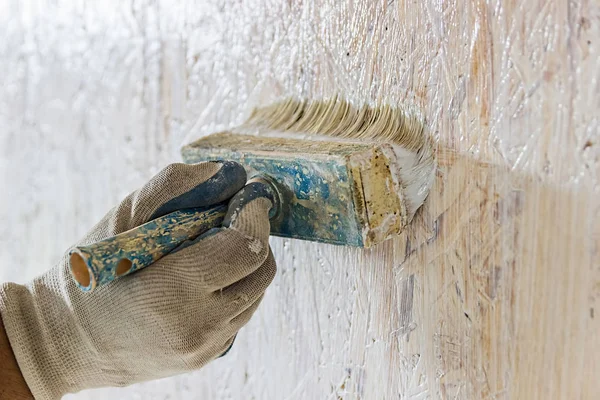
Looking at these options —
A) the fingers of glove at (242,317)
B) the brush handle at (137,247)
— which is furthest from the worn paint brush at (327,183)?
the fingers of glove at (242,317)

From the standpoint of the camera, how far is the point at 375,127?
0.89m

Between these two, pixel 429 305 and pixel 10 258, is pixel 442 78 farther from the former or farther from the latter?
pixel 10 258

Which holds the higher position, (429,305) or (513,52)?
(513,52)

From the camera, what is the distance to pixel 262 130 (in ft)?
3.32

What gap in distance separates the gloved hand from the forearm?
2 centimetres

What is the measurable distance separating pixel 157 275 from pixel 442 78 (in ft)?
1.47

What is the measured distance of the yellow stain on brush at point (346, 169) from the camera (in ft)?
2.53

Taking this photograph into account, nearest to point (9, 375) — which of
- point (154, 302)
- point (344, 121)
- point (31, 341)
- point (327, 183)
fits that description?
point (31, 341)

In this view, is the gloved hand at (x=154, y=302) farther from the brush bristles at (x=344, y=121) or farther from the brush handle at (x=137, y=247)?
the brush bristles at (x=344, y=121)

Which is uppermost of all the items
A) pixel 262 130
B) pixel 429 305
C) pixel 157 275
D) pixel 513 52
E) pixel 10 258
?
pixel 513 52

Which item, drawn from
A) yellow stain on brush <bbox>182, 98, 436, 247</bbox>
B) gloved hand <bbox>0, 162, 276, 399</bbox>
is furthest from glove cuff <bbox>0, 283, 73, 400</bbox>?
yellow stain on brush <bbox>182, 98, 436, 247</bbox>

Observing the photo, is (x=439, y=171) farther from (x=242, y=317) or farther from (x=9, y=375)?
(x=9, y=375)

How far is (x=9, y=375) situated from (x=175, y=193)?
0.32 metres

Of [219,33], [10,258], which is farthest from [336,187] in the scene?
[10,258]
